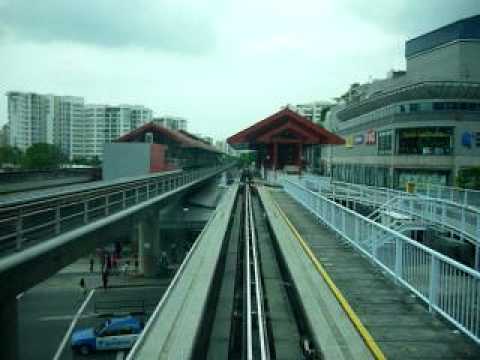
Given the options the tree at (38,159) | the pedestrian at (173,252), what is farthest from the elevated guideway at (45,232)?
the tree at (38,159)

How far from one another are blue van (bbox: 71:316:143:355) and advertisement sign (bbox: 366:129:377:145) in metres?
37.6

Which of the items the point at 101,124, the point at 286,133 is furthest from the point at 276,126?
the point at 101,124

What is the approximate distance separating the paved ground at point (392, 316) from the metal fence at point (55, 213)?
6.38 metres

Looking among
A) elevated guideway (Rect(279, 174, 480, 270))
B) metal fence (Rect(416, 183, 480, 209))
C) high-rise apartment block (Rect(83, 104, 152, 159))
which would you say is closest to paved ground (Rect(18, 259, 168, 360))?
elevated guideway (Rect(279, 174, 480, 270))

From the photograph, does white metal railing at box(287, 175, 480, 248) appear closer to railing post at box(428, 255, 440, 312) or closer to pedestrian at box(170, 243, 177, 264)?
railing post at box(428, 255, 440, 312)

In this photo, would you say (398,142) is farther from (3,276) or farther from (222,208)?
(3,276)

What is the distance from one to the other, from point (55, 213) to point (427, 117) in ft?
123

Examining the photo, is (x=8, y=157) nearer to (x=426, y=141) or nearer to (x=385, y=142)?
(x=385, y=142)

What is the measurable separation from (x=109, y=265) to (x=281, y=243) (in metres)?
21.0

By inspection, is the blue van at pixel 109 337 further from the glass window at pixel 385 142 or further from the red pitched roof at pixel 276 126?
the glass window at pixel 385 142

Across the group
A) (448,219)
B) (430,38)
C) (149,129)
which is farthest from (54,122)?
(448,219)

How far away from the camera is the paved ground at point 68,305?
18844 millimetres

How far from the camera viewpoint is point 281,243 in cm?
1364

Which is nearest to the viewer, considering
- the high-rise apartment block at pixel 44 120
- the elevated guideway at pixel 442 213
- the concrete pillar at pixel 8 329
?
the concrete pillar at pixel 8 329
